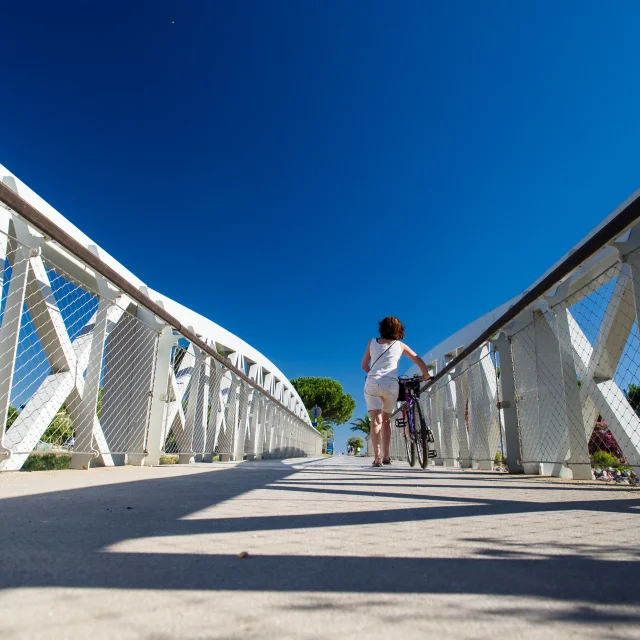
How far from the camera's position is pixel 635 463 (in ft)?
8.47

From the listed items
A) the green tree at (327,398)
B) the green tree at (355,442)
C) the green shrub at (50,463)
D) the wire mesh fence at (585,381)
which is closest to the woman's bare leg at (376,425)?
the wire mesh fence at (585,381)

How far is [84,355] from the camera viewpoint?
3416 mm

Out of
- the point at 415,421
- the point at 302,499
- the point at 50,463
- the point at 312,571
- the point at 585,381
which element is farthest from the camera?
the point at 415,421

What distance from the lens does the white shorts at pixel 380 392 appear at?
16.7 ft

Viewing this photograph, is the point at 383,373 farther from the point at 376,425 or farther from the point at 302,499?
the point at 302,499

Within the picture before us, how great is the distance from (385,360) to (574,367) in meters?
2.36

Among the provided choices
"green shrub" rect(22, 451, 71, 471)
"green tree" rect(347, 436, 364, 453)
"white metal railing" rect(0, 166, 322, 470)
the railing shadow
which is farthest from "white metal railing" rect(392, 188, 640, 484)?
"green tree" rect(347, 436, 364, 453)

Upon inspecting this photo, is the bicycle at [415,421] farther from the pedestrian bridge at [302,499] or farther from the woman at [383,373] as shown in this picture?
the pedestrian bridge at [302,499]

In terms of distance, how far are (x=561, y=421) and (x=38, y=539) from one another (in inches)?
119

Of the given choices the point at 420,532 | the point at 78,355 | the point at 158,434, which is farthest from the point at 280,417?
the point at 420,532

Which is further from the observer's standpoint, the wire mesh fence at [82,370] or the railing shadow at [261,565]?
the wire mesh fence at [82,370]

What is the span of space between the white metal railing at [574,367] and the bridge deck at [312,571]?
1.16m

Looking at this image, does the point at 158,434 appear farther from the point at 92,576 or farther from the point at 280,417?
the point at 280,417

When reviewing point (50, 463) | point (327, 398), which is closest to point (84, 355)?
point (50, 463)
